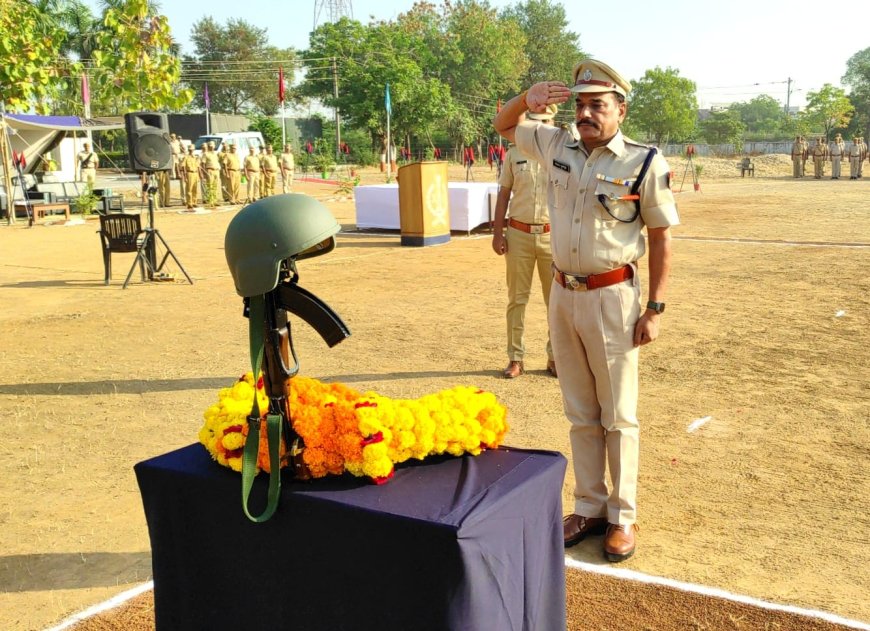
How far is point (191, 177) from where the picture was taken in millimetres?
24625

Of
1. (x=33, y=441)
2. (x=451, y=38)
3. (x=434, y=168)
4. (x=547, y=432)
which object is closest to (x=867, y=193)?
(x=434, y=168)

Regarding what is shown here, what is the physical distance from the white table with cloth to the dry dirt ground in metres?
2.70

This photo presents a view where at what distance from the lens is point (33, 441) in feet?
18.8

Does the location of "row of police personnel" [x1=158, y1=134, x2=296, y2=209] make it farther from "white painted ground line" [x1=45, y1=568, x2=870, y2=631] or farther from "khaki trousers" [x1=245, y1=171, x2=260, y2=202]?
"white painted ground line" [x1=45, y1=568, x2=870, y2=631]

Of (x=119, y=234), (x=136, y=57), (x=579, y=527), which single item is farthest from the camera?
(x=136, y=57)

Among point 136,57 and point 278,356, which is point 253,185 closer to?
point 136,57

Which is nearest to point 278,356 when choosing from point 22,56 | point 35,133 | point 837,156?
point 22,56

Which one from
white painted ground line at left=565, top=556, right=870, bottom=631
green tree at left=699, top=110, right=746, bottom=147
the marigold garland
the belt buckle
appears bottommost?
white painted ground line at left=565, top=556, right=870, bottom=631

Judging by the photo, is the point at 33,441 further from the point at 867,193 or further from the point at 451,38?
the point at 451,38

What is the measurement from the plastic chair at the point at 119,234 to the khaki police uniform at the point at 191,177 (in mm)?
12510

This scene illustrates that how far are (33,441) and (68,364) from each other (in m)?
2.20

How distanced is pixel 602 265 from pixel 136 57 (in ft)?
43.2

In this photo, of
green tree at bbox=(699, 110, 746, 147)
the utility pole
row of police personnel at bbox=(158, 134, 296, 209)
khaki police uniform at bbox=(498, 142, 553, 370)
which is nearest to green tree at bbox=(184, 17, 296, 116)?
the utility pole

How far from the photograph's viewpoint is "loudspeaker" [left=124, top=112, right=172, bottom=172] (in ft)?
38.8
